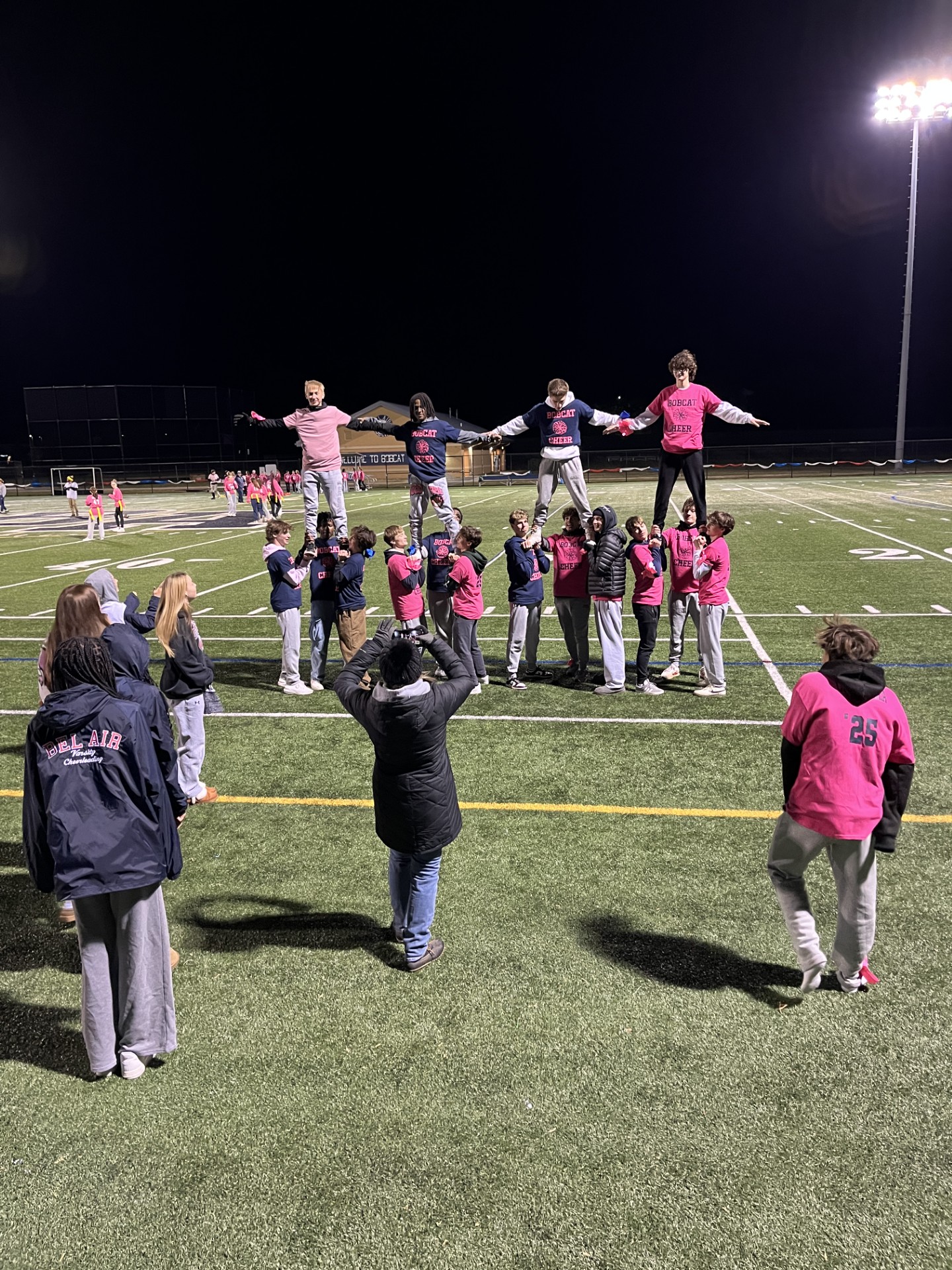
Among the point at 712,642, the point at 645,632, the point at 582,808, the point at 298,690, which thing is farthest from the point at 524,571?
the point at 582,808

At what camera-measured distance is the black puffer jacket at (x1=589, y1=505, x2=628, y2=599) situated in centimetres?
977

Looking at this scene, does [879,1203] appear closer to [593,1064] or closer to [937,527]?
[593,1064]

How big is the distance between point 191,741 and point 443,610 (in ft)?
12.8

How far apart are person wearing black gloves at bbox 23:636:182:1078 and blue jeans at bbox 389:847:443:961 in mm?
1226

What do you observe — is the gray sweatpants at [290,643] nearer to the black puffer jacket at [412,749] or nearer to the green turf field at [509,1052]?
the green turf field at [509,1052]

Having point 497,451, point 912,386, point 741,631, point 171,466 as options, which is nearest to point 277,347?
A: point 171,466

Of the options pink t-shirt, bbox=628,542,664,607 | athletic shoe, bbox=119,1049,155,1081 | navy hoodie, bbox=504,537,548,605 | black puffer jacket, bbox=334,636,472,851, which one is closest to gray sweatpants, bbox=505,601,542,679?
navy hoodie, bbox=504,537,548,605

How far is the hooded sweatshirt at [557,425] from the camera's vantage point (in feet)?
31.8

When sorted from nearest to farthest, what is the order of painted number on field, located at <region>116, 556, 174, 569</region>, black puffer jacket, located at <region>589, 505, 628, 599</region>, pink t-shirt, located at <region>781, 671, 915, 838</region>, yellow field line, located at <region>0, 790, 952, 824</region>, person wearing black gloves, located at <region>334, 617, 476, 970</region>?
1. pink t-shirt, located at <region>781, 671, 915, 838</region>
2. person wearing black gloves, located at <region>334, 617, 476, 970</region>
3. yellow field line, located at <region>0, 790, 952, 824</region>
4. black puffer jacket, located at <region>589, 505, 628, 599</region>
5. painted number on field, located at <region>116, 556, 174, 569</region>

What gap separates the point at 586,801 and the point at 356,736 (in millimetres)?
3055

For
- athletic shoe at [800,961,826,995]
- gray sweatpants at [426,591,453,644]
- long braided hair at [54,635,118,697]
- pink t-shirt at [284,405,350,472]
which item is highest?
pink t-shirt at [284,405,350,472]

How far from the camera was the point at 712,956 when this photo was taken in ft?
15.7

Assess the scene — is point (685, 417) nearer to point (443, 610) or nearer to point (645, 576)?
point (645, 576)

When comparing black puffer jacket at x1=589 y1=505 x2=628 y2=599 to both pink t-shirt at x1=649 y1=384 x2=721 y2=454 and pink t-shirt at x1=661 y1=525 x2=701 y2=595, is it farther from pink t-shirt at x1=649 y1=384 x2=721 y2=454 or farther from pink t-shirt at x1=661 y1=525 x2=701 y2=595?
pink t-shirt at x1=649 y1=384 x2=721 y2=454
